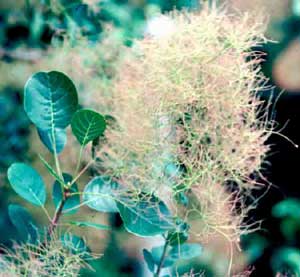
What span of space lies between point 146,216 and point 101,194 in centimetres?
5

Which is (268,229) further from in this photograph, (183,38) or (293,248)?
(183,38)

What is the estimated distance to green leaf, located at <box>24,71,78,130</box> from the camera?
45cm

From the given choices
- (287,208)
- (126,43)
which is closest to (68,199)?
(126,43)

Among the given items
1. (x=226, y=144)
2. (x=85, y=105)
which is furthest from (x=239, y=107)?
(x=85, y=105)

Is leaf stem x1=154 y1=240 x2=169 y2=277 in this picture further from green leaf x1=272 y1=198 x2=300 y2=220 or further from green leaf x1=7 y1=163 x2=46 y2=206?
green leaf x1=272 y1=198 x2=300 y2=220

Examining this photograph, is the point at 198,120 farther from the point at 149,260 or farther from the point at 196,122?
the point at 149,260

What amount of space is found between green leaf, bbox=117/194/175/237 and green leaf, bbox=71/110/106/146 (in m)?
0.06

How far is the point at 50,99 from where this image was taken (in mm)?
461

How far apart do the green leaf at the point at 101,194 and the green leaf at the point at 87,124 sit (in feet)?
0.16

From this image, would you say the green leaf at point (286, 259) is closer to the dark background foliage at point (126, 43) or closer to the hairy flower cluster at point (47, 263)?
the dark background foliage at point (126, 43)

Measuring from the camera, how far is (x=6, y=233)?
0.70m

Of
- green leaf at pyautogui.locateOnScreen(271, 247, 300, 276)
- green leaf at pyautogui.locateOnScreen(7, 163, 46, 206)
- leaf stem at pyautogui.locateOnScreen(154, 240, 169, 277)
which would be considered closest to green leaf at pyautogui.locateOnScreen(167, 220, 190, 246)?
leaf stem at pyautogui.locateOnScreen(154, 240, 169, 277)

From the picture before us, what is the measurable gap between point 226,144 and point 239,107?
3 centimetres

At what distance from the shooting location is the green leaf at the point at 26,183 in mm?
477
